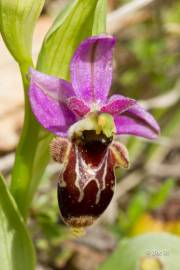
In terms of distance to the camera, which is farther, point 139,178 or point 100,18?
point 139,178

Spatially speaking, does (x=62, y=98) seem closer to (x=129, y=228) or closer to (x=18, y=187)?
(x=18, y=187)

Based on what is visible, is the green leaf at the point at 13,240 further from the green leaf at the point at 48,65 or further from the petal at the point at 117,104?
the petal at the point at 117,104

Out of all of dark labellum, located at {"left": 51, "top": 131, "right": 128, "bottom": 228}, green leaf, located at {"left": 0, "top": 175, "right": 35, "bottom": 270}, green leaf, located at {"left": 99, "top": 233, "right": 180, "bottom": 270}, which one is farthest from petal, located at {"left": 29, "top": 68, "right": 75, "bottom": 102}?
green leaf, located at {"left": 99, "top": 233, "right": 180, "bottom": 270}

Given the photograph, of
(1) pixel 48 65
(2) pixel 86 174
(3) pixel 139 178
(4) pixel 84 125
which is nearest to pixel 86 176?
(2) pixel 86 174

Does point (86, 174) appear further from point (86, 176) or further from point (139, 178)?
point (139, 178)

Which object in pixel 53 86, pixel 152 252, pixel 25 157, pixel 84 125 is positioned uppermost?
pixel 53 86

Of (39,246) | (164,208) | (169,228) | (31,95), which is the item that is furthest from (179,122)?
(31,95)

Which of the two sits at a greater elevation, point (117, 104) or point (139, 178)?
point (117, 104)
